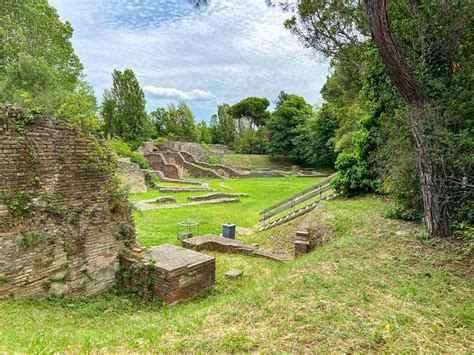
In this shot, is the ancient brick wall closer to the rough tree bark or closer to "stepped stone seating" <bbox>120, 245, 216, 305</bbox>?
"stepped stone seating" <bbox>120, 245, 216, 305</bbox>

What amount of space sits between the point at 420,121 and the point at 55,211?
6759mm

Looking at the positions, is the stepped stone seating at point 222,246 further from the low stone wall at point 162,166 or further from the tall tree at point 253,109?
the tall tree at point 253,109

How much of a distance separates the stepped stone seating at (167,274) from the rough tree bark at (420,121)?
454 cm

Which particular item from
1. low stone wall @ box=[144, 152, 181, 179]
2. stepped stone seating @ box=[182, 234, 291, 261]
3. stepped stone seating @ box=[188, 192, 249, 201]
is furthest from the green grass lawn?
low stone wall @ box=[144, 152, 181, 179]

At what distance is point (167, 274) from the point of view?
476 centimetres

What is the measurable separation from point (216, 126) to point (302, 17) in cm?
4091

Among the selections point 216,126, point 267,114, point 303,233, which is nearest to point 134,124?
point 216,126

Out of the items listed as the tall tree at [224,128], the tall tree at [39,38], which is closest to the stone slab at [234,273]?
the tall tree at [39,38]

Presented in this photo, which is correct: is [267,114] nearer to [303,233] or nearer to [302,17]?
[302,17]

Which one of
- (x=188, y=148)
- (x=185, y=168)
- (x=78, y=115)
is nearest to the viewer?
(x=78, y=115)

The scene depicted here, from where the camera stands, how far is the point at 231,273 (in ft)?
20.3

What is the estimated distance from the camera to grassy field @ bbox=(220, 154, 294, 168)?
35750 mm

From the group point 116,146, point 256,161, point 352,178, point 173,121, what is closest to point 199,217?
point 116,146

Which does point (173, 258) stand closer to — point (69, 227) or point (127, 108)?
point (69, 227)
